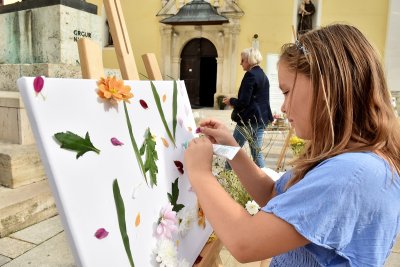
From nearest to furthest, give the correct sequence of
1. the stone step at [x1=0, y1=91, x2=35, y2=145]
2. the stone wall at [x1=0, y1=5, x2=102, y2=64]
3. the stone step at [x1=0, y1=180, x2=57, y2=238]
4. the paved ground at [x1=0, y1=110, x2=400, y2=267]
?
the paved ground at [x1=0, y1=110, x2=400, y2=267] → the stone step at [x1=0, y1=180, x2=57, y2=238] → the stone step at [x1=0, y1=91, x2=35, y2=145] → the stone wall at [x1=0, y1=5, x2=102, y2=64]

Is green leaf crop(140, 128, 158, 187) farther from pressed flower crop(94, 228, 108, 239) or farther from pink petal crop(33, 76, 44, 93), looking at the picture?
pink petal crop(33, 76, 44, 93)

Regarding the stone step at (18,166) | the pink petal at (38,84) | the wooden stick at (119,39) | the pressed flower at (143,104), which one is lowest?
the stone step at (18,166)

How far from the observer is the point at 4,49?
4.62 m

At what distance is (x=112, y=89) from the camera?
838mm

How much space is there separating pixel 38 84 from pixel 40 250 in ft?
5.97

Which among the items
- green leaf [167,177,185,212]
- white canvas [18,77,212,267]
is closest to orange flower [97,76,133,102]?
white canvas [18,77,212,267]

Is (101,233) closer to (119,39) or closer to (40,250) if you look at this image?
(119,39)

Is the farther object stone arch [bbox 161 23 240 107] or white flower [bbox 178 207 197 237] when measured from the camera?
stone arch [bbox 161 23 240 107]

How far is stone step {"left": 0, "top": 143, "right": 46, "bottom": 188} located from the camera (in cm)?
252

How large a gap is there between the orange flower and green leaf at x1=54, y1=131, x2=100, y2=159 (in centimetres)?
12

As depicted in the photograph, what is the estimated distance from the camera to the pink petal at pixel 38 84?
0.63 m

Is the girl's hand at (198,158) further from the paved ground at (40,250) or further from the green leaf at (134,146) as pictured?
the paved ground at (40,250)

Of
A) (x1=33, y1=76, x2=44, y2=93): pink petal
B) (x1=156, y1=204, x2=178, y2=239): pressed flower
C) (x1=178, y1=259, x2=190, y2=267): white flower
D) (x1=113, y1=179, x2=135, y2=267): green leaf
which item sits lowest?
(x1=178, y1=259, x2=190, y2=267): white flower

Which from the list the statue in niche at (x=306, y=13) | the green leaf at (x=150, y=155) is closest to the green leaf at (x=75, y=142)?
the green leaf at (x=150, y=155)
